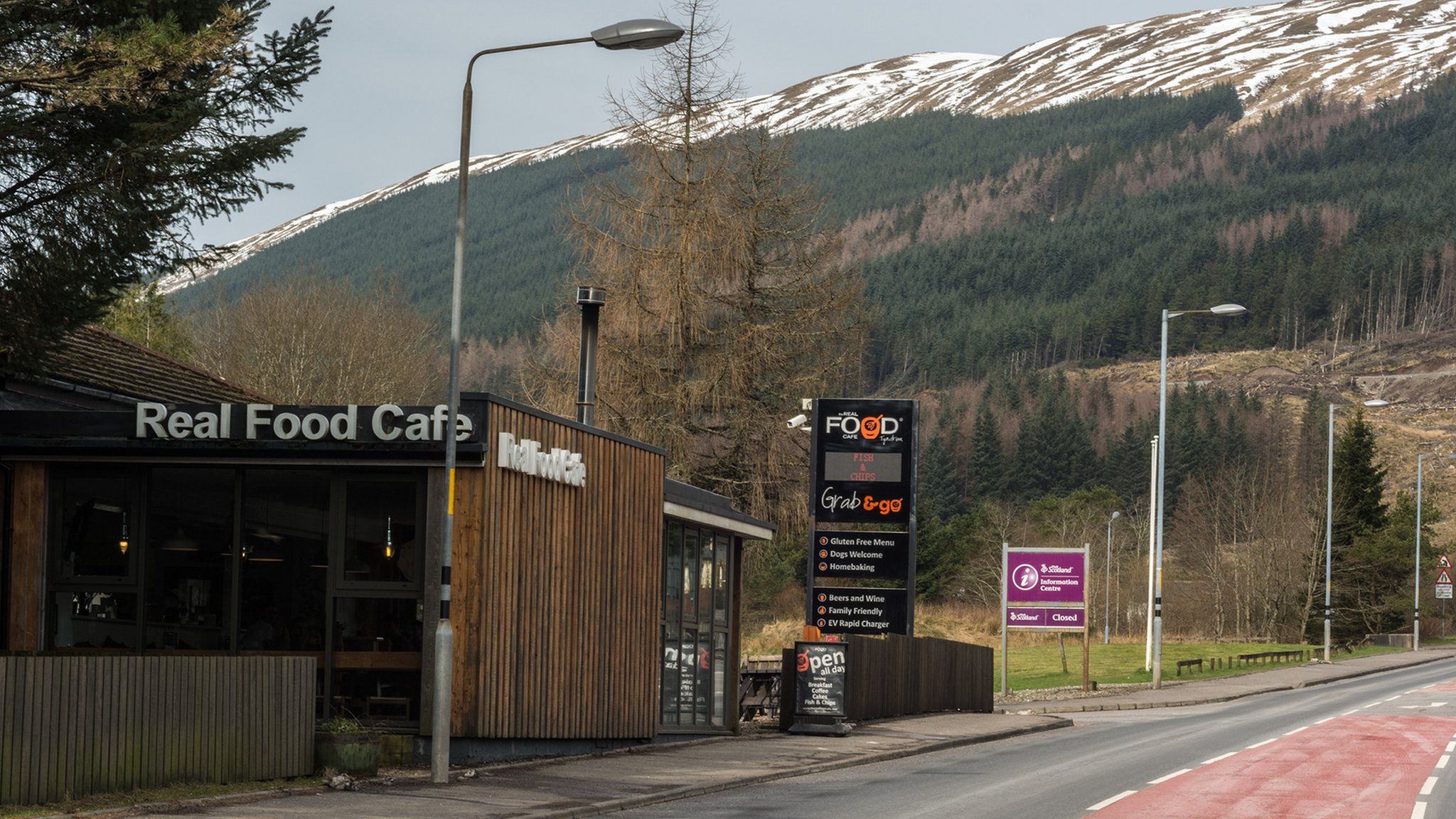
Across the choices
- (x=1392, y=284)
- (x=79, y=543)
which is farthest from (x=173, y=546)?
(x=1392, y=284)

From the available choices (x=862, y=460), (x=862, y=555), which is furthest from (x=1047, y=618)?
(x=862, y=460)

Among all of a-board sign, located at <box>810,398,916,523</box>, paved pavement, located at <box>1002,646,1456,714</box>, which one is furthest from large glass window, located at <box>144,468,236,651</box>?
paved pavement, located at <box>1002,646,1456,714</box>

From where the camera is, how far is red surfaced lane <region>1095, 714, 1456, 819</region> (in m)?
15.8

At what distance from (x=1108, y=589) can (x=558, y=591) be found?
59899mm

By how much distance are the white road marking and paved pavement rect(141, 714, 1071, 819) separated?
164 inches

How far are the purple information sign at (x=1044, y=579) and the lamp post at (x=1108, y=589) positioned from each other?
33112 millimetres

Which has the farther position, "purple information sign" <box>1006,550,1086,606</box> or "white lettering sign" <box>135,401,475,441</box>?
"purple information sign" <box>1006,550,1086,606</box>

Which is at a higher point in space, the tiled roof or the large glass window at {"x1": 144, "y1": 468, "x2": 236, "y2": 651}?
the tiled roof

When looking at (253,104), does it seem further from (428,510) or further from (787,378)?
(787,378)

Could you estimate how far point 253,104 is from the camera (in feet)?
60.1

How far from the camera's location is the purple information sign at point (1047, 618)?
40.3 m

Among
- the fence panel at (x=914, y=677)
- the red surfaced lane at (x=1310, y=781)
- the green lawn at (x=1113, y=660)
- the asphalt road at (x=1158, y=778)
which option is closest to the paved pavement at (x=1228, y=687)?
the green lawn at (x=1113, y=660)

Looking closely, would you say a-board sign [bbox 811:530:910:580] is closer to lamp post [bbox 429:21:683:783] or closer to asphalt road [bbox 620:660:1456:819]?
asphalt road [bbox 620:660:1456:819]

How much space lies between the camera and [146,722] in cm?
1430
